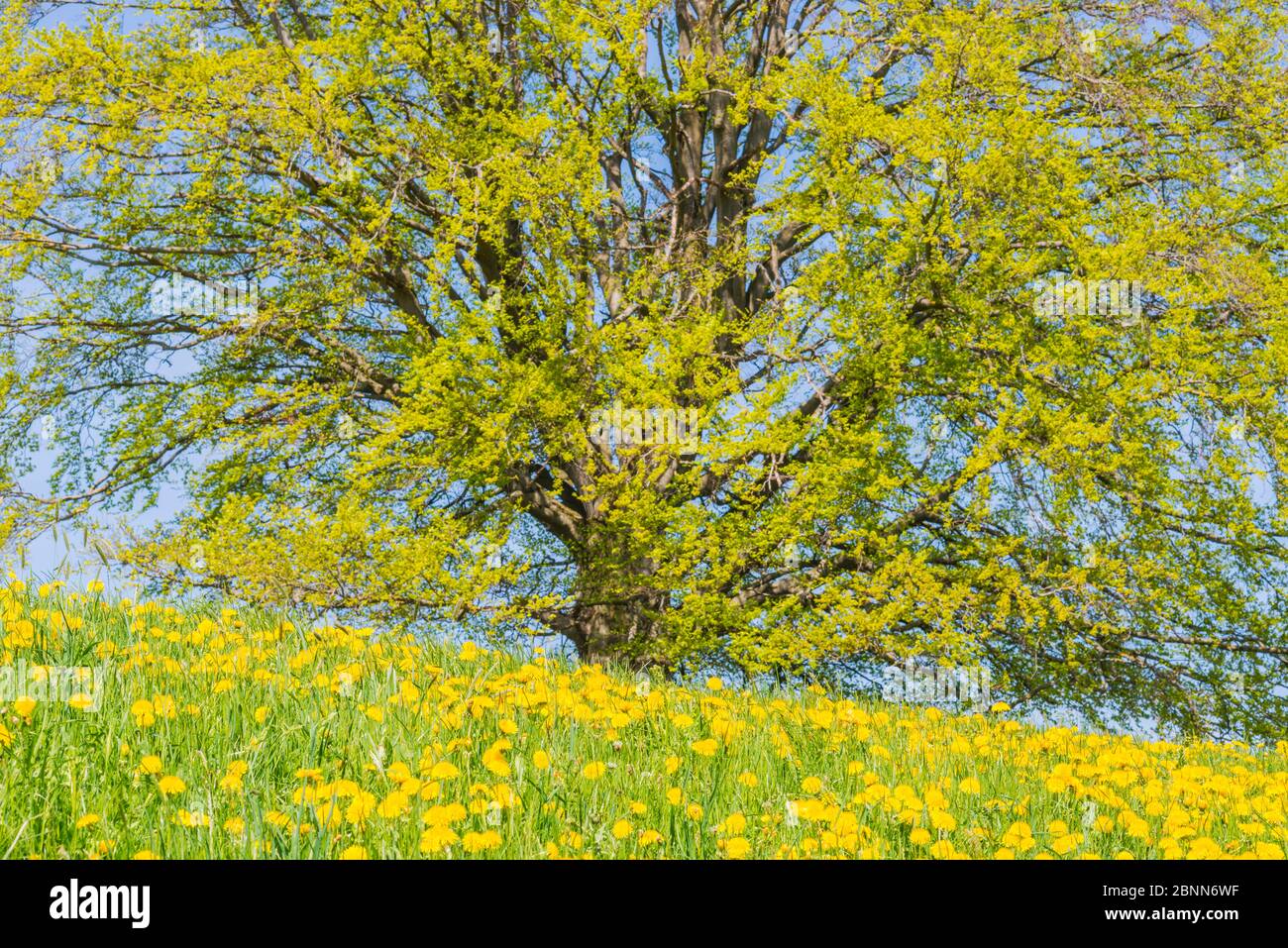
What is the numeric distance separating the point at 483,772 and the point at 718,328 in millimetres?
8077

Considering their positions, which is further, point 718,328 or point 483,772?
point 718,328

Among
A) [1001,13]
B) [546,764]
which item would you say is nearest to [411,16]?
[1001,13]

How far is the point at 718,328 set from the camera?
11.0m

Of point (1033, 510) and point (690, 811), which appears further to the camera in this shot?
point (1033, 510)

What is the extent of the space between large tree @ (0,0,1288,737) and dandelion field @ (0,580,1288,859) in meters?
5.22

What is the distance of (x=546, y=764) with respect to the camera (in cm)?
324

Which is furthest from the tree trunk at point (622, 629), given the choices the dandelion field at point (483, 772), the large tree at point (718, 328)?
the dandelion field at point (483, 772)

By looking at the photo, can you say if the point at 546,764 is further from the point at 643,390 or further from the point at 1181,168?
the point at 1181,168

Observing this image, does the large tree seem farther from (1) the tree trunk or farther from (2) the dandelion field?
(2) the dandelion field

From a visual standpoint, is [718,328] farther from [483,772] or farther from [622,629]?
[483,772]

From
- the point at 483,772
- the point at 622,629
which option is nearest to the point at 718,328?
the point at 622,629

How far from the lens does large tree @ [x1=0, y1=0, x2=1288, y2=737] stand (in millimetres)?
10398
